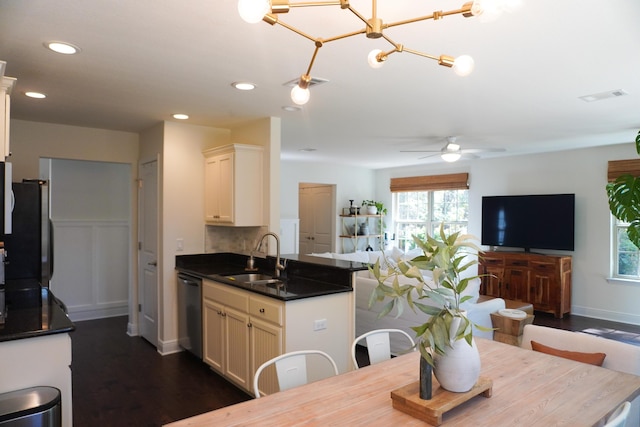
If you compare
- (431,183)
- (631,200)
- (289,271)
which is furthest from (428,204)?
(289,271)

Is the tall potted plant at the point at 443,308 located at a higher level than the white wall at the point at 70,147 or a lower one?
lower

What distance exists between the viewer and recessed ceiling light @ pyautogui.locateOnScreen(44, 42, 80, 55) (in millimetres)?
2322

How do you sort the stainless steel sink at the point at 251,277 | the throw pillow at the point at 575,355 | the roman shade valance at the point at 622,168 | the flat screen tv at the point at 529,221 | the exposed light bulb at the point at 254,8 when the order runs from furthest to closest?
the flat screen tv at the point at 529,221
the roman shade valance at the point at 622,168
the stainless steel sink at the point at 251,277
the throw pillow at the point at 575,355
the exposed light bulb at the point at 254,8

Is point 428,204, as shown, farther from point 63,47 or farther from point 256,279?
point 63,47

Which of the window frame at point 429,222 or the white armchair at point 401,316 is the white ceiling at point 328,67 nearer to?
the white armchair at point 401,316

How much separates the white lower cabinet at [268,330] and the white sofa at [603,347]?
4.22 feet

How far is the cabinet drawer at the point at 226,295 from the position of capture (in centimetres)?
325

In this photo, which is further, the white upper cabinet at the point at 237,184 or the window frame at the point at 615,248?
the window frame at the point at 615,248

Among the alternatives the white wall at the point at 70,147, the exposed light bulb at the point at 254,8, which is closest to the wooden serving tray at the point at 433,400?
the exposed light bulb at the point at 254,8

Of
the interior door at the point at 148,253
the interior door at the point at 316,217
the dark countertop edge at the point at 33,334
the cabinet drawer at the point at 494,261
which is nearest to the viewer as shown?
the dark countertop edge at the point at 33,334

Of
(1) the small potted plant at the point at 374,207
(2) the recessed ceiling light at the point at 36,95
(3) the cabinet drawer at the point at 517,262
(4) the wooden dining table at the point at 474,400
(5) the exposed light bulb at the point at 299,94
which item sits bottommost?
(3) the cabinet drawer at the point at 517,262

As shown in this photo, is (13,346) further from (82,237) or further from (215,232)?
(82,237)

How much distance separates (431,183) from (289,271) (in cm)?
490

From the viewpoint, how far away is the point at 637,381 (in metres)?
1.74
